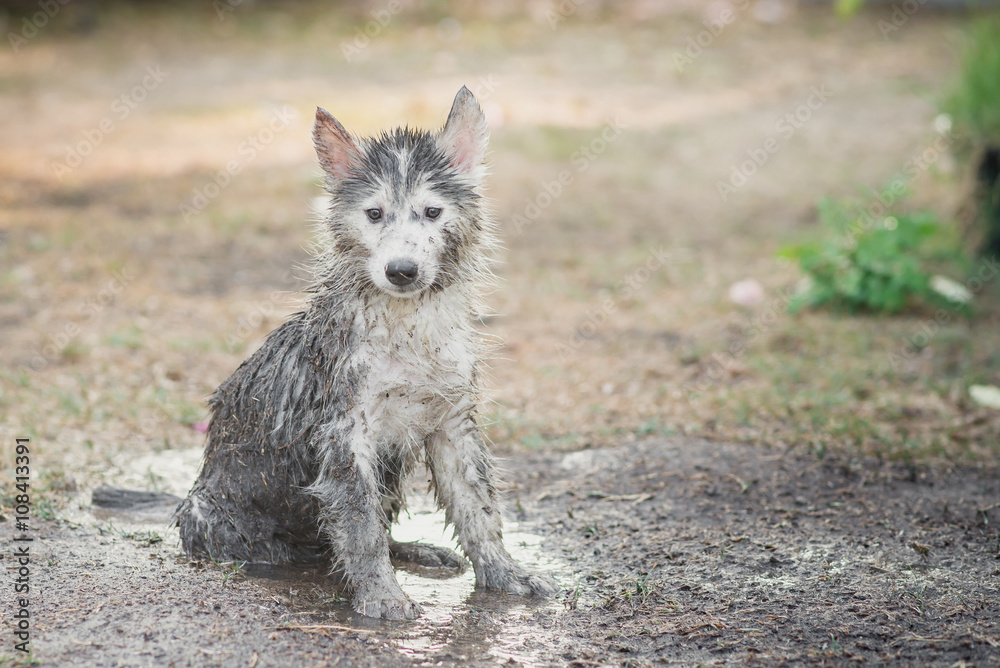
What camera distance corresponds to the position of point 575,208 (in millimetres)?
11484

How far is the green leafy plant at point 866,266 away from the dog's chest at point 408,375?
4.76 meters

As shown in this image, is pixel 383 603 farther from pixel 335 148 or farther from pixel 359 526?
pixel 335 148

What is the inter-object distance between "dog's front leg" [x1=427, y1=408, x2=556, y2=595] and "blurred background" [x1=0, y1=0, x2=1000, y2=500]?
1.03 meters

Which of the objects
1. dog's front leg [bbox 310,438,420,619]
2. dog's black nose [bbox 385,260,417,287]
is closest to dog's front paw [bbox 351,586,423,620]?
dog's front leg [bbox 310,438,420,619]

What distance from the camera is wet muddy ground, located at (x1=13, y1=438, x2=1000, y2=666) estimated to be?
3725mm

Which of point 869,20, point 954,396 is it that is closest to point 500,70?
point 869,20

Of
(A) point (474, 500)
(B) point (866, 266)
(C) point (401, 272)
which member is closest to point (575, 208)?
(B) point (866, 266)

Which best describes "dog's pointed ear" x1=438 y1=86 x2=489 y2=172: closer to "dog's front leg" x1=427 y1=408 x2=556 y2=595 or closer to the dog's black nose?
the dog's black nose

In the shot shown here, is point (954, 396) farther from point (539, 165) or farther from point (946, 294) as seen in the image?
point (539, 165)

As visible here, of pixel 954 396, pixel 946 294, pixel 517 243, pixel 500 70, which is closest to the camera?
pixel 954 396

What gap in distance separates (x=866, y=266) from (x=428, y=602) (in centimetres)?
541

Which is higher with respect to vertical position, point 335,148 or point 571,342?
point 335,148

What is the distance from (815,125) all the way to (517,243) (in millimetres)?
5475

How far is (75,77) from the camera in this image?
50.5 ft
